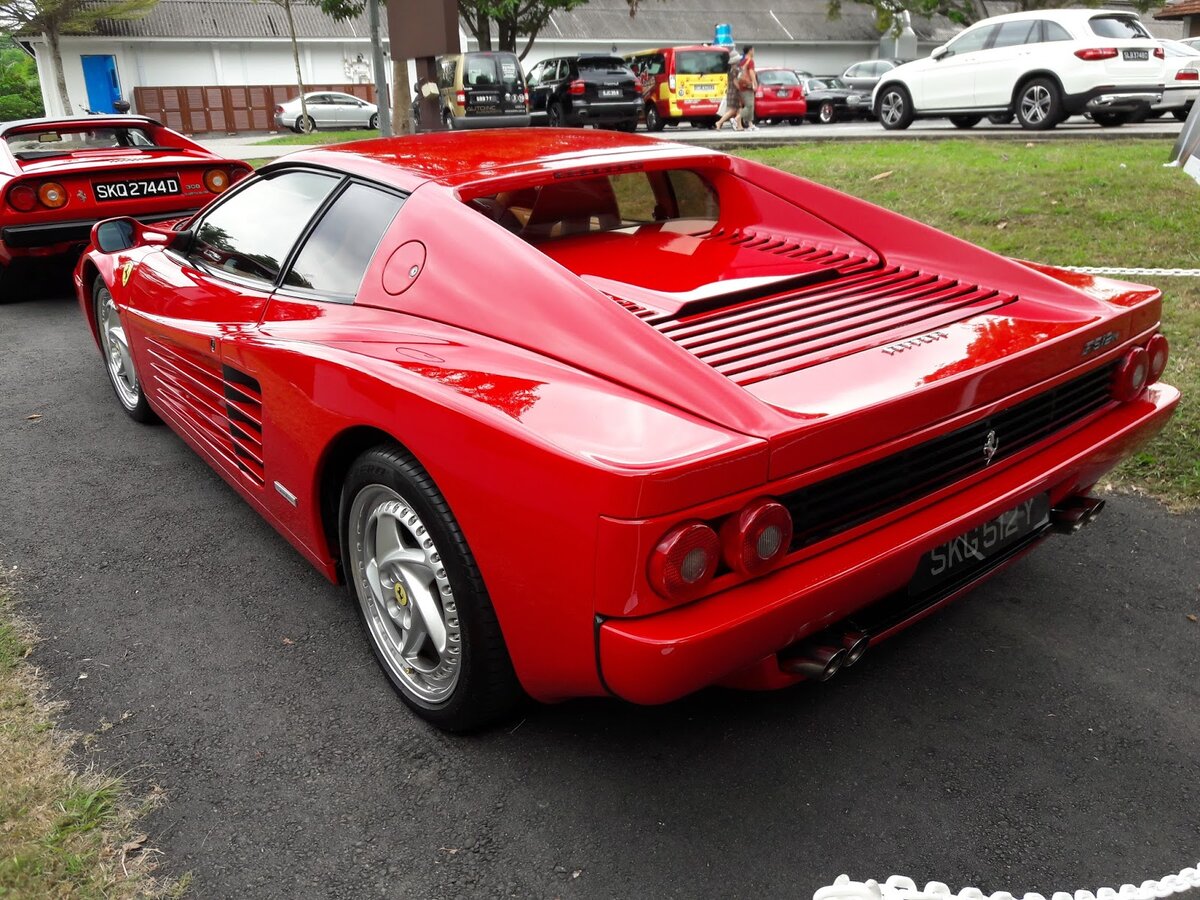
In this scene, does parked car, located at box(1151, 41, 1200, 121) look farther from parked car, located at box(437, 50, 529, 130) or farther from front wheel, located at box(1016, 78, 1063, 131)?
parked car, located at box(437, 50, 529, 130)

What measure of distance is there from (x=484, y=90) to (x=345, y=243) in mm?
17870

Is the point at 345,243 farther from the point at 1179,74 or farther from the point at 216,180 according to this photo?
the point at 1179,74

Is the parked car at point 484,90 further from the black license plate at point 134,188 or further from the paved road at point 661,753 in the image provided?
the paved road at point 661,753

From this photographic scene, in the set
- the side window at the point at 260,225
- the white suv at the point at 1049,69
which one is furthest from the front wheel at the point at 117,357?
the white suv at the point at 1049,69

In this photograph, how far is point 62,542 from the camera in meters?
3.54

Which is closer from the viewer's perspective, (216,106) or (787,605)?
(787,605)

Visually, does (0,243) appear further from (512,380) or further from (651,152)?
(512,380)

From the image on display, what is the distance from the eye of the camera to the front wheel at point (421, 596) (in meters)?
2.18

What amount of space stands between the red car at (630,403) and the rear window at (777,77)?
73.6 feet

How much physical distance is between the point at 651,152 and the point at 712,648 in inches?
73.0

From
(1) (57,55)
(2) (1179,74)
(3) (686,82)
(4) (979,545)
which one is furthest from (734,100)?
(1) (57,55)

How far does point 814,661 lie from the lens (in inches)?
82.9

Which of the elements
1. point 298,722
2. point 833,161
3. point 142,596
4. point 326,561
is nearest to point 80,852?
point 298,722

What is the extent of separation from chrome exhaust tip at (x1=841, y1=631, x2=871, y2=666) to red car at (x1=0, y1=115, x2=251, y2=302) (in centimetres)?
606
